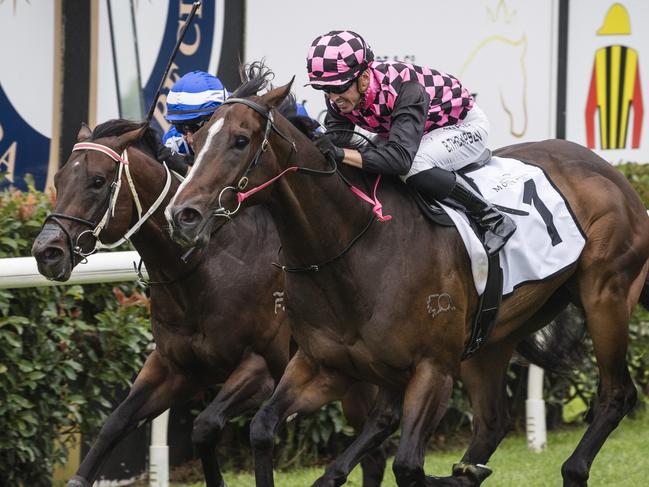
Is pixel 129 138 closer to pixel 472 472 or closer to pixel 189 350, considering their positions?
pixel 189 350

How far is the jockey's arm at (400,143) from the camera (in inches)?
189

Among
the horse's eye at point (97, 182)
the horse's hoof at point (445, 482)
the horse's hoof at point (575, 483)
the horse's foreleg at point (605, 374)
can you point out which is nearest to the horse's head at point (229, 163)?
the horse's eye at point (97, 182)

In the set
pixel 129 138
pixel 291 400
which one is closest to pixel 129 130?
pixel 129 138

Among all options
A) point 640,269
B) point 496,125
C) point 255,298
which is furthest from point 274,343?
point 496,125

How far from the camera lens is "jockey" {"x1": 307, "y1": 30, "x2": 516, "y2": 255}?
15.7ft

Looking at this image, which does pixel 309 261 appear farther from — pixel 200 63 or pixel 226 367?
pixel 200 63

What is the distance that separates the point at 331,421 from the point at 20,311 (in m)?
1.96

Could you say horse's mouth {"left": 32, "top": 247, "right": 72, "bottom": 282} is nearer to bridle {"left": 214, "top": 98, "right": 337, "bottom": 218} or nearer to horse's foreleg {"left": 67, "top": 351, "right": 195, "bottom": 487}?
horse's foreleg {"left": 67, "top": 351, "right": 195, "bottom": 487}

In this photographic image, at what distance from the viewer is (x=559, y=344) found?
622cm

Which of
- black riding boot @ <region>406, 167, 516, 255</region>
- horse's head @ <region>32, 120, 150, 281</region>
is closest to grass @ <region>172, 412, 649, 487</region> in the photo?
black riding boot @ <region>406, 167, 516, 255</region>

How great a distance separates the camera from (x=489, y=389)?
235 inches

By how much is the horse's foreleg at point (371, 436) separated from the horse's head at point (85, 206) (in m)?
1.21

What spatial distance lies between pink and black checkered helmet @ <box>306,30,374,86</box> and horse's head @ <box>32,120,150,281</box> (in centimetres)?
90

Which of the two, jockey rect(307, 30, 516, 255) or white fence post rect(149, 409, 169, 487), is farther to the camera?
white fence post rect(149, 409, 169, 487)
